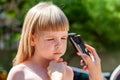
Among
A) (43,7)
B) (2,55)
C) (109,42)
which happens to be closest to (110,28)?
(109,42)

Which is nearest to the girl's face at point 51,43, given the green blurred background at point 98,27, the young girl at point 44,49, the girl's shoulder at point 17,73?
the young girl at point 44,49

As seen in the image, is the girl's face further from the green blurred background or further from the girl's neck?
the green blurred background

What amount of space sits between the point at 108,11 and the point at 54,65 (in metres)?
7.44

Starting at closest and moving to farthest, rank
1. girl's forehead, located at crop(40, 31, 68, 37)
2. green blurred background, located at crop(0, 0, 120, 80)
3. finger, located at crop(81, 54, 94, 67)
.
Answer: girl's forehead, located at crop(40, 31, 68, 37)
finger, located at crop(81, 54, 94, 67)
green blurred background, located at crop(0, 0, 120, 80)

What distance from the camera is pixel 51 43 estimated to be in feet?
7.17

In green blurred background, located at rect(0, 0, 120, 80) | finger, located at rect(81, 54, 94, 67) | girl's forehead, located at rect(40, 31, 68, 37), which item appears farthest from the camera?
green blurred background, located at rect(0, 0, 120, 80)

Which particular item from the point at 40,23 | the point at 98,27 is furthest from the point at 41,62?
the point at 98,27

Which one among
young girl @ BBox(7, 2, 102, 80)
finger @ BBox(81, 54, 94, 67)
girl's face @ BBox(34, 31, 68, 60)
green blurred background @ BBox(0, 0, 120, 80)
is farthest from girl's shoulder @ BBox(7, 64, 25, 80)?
green blurred background @ BBox(0, 0, 120, 80)

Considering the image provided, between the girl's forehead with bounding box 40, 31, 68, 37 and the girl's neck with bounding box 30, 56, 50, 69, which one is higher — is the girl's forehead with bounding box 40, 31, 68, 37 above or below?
above

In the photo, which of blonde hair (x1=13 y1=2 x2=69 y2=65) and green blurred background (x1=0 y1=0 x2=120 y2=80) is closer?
blonde hair (x1=13 y1=2 x2=69 y2=65)

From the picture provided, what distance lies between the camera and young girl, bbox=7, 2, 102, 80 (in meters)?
2.18

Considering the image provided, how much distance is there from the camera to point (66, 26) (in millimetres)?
2199

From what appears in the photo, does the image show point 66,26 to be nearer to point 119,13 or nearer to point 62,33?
point 62,33

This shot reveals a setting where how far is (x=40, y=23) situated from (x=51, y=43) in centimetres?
11
